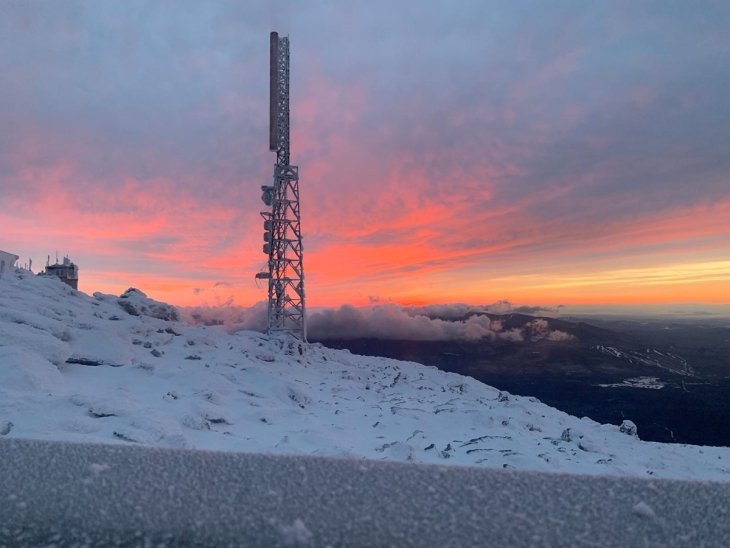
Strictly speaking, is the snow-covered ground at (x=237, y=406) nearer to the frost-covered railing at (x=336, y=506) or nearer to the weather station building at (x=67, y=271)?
the frost-covered railing at (x=336, y=506)

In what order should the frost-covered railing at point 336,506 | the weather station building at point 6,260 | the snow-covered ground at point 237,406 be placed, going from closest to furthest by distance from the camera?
the frost-covered railing at point 336,506, the snow-covered ground at point 237,406, the weather station building at point 6,260

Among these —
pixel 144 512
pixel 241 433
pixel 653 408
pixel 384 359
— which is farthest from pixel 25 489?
pixel 653 408

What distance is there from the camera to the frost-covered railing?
2.14 metres

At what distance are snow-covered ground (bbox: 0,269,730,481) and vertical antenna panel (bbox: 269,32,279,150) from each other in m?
11.2

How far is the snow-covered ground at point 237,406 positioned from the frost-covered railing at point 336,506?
3.15 meters

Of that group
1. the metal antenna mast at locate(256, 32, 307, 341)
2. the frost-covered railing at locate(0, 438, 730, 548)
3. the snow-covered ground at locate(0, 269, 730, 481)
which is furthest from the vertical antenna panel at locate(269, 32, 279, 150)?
the frost-covered railing at locate(0, 438, 730, 548)

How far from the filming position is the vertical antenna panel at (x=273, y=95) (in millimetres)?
22844

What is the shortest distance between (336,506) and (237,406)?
768cm

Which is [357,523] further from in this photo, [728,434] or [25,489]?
[728,434]

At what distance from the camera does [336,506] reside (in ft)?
7.67

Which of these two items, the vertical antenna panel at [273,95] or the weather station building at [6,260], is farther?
the vertical antenna panel at [273,95]

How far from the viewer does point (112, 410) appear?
6.59 metres

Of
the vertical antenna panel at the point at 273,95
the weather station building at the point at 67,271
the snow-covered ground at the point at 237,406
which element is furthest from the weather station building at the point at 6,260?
the vertical antenna panel at the point at 273,95

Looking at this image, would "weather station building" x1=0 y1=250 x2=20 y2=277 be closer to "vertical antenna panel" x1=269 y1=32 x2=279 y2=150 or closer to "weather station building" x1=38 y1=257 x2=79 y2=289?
"weather station building" x1=38 y1=257 x2=79 y2=289
